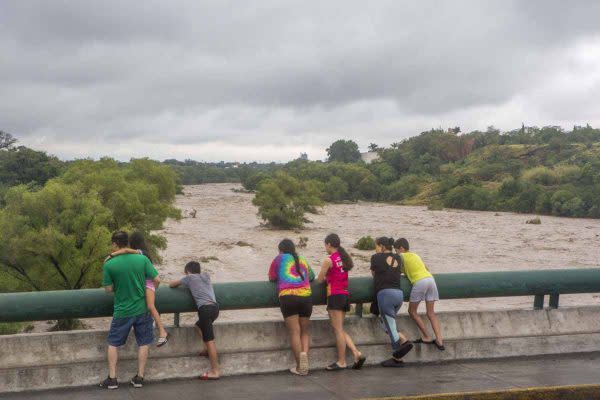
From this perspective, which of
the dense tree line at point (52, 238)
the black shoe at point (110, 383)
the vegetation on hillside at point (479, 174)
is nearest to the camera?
the black shoe at point (110, 383)

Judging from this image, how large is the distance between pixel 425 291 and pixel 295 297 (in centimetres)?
146

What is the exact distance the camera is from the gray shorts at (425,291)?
23.8ft

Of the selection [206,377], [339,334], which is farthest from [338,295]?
[206,377]

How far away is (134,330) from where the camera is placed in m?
6.32

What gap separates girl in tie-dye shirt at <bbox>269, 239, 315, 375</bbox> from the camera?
679cm

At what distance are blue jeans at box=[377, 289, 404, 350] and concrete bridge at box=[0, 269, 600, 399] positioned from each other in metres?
0.24

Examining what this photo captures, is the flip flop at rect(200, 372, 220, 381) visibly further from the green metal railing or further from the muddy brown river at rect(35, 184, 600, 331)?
the muddy brown river at rect(35, 184, 600, 331)

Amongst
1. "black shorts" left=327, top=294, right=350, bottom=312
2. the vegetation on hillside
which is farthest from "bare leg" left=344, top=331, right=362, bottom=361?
the vegetation on hillside

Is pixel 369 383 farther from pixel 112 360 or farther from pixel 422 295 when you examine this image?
pixel 112 360

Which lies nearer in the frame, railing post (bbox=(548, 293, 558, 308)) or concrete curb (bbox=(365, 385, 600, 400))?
concrete curb (bbox=(365, 385, 600, 400))

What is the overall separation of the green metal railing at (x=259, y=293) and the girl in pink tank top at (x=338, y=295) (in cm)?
21

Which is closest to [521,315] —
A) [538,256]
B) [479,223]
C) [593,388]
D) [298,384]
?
[593,388]

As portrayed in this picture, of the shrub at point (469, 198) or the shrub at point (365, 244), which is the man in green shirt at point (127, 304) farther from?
the shrub at point (469, 198)

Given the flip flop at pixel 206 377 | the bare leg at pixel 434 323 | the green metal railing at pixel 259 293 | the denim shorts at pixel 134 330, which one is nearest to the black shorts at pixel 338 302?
the green metal railing at pixel 259 293
